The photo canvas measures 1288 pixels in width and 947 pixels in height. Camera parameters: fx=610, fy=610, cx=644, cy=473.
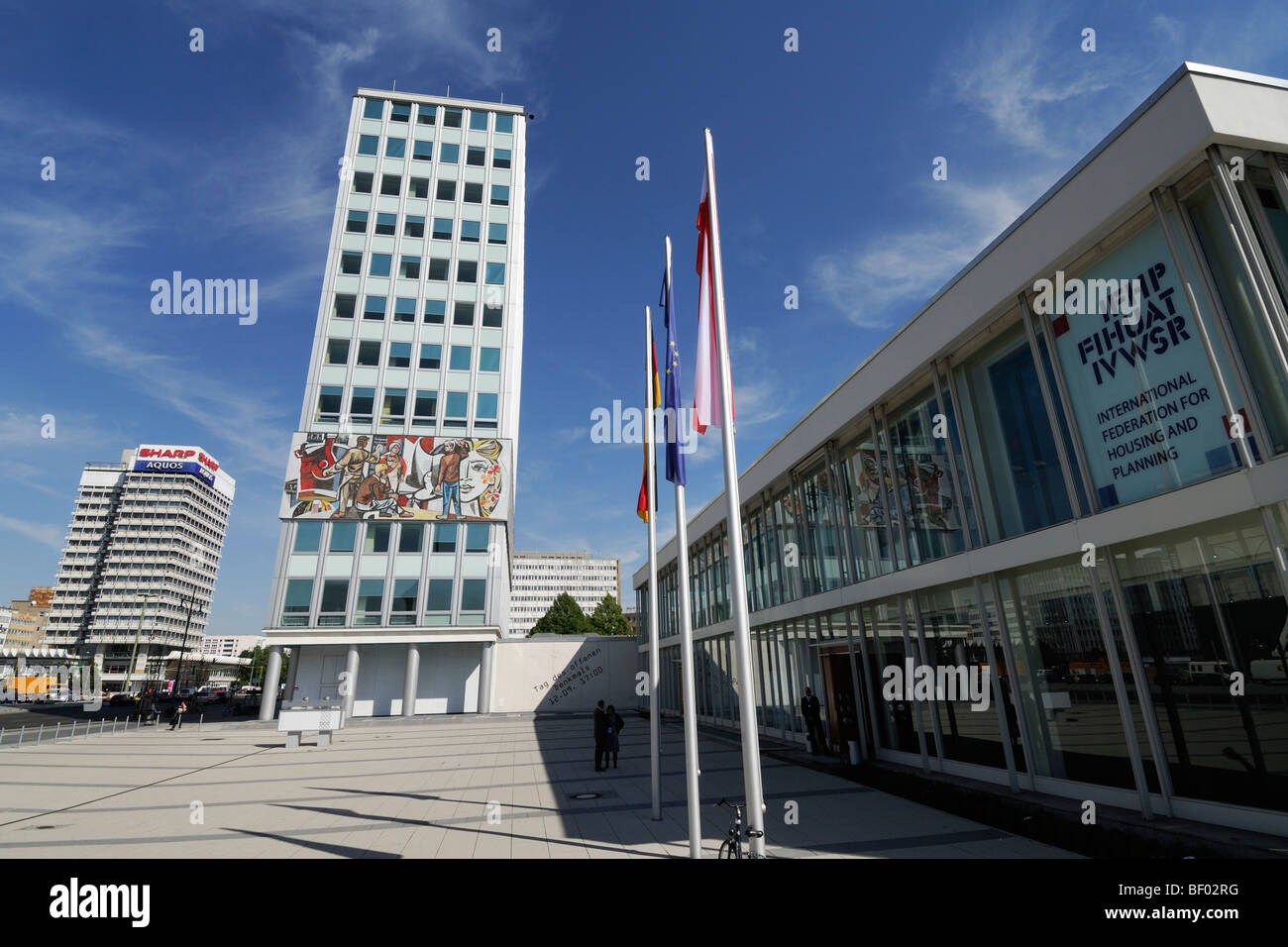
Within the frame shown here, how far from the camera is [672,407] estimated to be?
11102 millimetres

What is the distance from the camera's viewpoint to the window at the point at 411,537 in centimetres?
3959

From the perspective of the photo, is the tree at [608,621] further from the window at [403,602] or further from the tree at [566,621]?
the window at [403,602]

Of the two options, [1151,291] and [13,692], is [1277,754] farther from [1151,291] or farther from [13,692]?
[13,692]

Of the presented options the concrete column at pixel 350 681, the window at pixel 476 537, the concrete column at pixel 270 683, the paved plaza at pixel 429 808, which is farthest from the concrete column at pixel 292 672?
the paved plaza at pixel 429 808

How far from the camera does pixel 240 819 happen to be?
11773 mm

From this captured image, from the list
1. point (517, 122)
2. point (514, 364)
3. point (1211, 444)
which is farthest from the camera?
point (517, 122)

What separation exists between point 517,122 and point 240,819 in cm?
5449

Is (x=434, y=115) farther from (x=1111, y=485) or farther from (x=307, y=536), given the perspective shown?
(x=1111, y=485)

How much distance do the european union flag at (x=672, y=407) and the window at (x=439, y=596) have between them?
31.9m

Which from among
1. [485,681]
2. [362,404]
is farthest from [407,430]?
[485,681]

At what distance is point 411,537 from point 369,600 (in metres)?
4.62

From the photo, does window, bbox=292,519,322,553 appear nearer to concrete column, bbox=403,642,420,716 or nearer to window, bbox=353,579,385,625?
window, bbox=353,579,385,625
